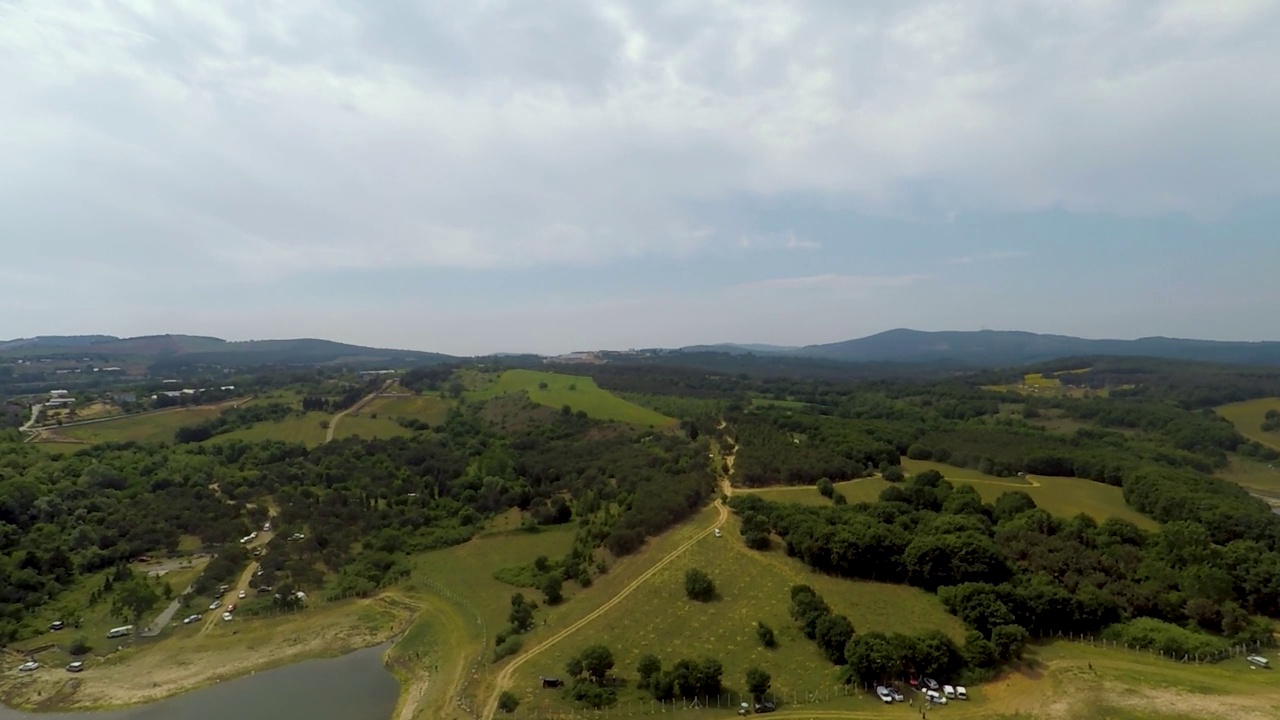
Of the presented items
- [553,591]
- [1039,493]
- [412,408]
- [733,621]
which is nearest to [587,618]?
[553,591]

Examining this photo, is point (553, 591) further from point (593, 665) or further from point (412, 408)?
point (412, 408)

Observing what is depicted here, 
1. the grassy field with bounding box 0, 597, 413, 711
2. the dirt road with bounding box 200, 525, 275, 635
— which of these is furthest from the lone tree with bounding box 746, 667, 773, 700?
the dirt road with bounding box 200, 525, 275, 635

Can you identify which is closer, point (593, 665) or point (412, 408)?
point (593, 665)

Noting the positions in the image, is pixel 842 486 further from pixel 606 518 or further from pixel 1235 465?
pixel 1235 465

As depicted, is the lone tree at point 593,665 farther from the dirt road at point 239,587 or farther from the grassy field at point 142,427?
the grassy field at point 142,427

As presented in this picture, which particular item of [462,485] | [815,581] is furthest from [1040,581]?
[462,485]

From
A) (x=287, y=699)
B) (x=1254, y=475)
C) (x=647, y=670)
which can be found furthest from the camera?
(x=1254, y=475)

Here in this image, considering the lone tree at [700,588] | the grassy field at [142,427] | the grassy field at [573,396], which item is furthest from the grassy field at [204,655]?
the grassy field at [142,427]
